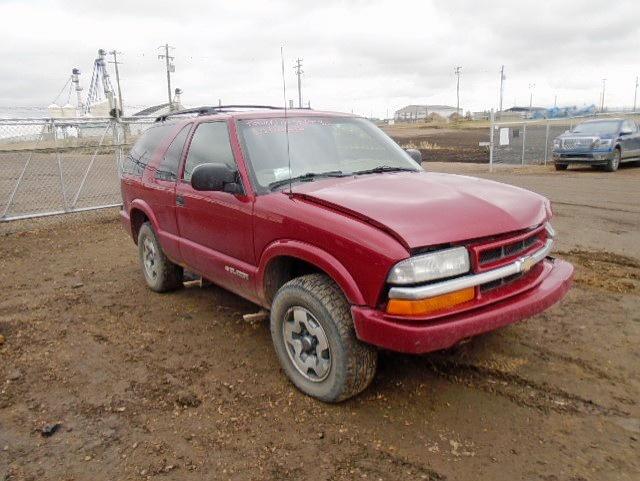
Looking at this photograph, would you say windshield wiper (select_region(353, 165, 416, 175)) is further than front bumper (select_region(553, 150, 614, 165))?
No

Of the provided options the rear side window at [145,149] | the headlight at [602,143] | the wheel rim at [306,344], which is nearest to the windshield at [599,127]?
the headlight at [602,143]

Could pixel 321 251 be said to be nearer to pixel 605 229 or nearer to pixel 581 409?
pixel 581 409

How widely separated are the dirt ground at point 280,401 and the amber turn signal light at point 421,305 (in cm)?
75

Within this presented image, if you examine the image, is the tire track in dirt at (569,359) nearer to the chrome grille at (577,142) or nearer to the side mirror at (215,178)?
the side mirror at (215,178)

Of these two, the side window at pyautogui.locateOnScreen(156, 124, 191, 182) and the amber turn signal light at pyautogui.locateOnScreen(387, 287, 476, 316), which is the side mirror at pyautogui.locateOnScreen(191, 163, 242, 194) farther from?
the amber turn signal light at pyautogui.locateOnScreen(387, 287, 476, 316)

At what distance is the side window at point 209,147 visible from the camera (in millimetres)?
4027

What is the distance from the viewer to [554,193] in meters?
11.4

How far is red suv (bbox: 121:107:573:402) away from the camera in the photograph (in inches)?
109

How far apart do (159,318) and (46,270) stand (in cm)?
276

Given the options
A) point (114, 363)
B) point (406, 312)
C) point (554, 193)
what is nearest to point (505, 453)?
point (406, 312)

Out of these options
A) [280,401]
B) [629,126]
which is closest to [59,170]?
[280,401]

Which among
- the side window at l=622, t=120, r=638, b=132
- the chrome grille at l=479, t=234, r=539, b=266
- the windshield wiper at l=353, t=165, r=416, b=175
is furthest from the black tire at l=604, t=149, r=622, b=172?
the chrome grille at l=479, t=234, r=539, b=266

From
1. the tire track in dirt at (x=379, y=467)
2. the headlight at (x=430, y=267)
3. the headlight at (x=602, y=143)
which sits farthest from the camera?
the headlight at (x=602, y=143)

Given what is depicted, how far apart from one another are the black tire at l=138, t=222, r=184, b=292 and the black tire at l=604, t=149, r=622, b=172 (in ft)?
49.3
